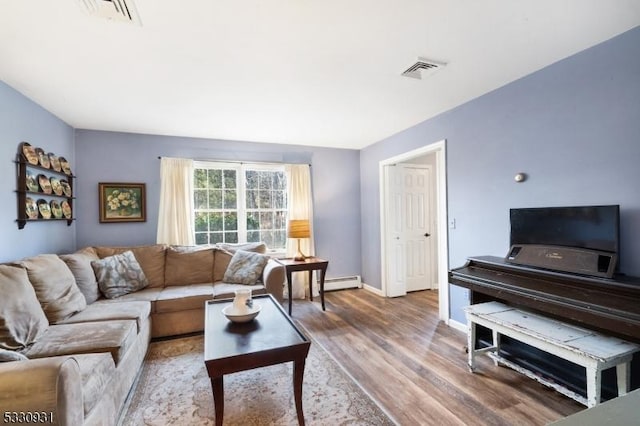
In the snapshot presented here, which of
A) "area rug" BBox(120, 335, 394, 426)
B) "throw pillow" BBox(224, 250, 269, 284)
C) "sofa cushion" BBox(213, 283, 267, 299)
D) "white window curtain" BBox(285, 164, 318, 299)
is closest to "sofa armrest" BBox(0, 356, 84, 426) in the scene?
"area rug" BBox(120, 335, 394, 426)

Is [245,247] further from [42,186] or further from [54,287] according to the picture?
[42,186]

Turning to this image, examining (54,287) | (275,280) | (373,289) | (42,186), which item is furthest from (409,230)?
(42,186)

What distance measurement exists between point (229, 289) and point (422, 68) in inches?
110

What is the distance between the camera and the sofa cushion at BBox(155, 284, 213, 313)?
299cm

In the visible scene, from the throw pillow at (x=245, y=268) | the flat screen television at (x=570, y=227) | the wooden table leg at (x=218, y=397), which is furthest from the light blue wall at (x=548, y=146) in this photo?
the wooden table leg at (x=218, y=397)

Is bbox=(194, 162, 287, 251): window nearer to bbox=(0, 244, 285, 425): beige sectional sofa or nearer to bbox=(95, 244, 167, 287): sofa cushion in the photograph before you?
bbox=(0, 244, 285, 425): beige sectional sofa

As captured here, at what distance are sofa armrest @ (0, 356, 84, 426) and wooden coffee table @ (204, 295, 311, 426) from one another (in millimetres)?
574

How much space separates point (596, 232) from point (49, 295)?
3899 millimetres

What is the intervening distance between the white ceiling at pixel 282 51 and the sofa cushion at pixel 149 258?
1.50m

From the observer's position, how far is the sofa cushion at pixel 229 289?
10.4ft

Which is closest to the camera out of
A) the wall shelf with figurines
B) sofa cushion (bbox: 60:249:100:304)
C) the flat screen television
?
the flat screen television

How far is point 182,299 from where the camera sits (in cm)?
305

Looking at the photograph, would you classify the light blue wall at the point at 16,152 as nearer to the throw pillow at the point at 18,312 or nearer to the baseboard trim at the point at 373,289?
the throw pillow at the point at 18,312

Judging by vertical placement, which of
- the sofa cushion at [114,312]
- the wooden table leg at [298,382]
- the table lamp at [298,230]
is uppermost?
the table lamp at [298,230]
